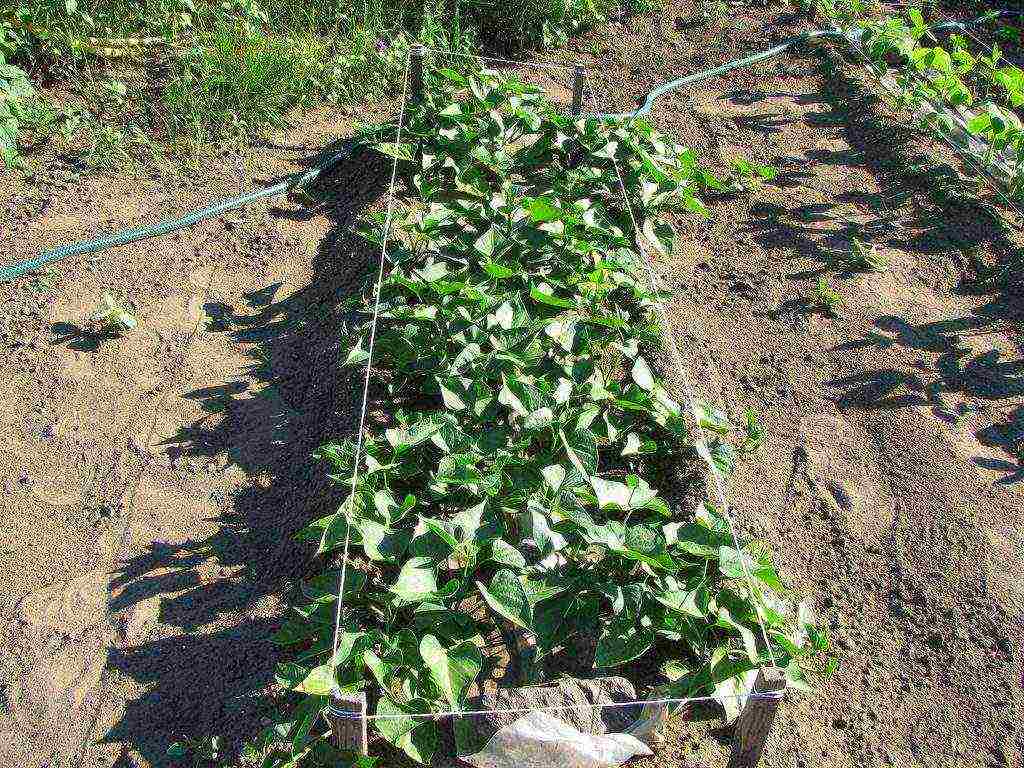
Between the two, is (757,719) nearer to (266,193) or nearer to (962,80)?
(266,193)

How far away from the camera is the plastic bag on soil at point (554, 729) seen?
2117 mm

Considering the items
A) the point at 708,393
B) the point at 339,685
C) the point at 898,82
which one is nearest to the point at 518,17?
the point at 898,82

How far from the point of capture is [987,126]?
4.64m

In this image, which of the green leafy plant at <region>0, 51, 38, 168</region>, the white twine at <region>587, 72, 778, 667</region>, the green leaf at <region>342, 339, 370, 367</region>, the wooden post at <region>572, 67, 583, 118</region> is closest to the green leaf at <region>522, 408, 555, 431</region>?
the white twine at <region>587, 72, 778, 667</region>

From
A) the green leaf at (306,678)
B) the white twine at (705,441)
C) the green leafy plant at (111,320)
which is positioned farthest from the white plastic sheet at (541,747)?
the green leafy plant at (111,320)

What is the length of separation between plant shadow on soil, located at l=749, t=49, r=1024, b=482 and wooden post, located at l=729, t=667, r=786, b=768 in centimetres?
155

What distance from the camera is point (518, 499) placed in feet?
8.67

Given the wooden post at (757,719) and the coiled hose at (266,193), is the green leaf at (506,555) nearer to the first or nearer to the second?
the wooden post at (757,719)

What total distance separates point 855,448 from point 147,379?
8.75 ft

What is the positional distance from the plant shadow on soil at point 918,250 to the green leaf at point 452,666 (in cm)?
196

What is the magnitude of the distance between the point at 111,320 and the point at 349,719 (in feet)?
7.18

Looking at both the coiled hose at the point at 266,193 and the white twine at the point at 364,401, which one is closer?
the white twine at the point at 364,401

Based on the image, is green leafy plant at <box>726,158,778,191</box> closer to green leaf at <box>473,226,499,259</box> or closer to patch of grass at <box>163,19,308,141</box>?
green leaf at <box>473,226,499,259</box>

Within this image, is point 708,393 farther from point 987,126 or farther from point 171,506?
point 987,126
